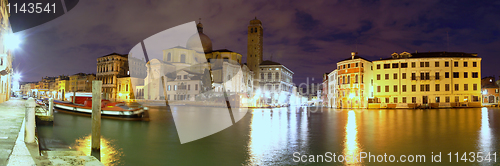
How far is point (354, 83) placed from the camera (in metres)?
43.5

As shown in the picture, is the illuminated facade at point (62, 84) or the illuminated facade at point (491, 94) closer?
the illuminated facade at point (491, 94)

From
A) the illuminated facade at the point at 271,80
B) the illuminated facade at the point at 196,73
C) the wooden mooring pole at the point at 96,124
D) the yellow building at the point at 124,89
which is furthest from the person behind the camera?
the illuminated facade at the point at 271,80

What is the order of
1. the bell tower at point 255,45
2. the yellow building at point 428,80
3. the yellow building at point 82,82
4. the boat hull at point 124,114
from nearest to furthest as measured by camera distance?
1. the boat hull at point 124,114
2. the yellow building at point 428,80
3. the bell tower at point 255,45
4. the yellow building at point 82,82

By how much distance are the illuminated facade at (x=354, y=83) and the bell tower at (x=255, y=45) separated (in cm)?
2600

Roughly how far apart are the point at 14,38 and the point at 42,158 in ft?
87.5

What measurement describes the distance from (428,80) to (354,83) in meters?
10.3

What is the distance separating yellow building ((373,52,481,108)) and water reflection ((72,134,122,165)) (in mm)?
40810

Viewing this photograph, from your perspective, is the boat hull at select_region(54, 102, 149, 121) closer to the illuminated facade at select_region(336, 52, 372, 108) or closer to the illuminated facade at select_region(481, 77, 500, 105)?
the illuminated facade at select_region(336, 52, 372, 108)

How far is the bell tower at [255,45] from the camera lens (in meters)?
67.4

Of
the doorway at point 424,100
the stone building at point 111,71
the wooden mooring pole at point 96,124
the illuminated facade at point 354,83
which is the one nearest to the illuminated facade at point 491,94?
the doorway at point 424,100

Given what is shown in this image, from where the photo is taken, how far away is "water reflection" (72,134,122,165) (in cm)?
768

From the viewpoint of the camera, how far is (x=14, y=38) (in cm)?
2541

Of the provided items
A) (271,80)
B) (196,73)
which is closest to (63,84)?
(196,73)

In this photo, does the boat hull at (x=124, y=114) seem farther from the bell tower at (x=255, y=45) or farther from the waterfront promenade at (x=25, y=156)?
the bell tower at (x=255, y=45)
